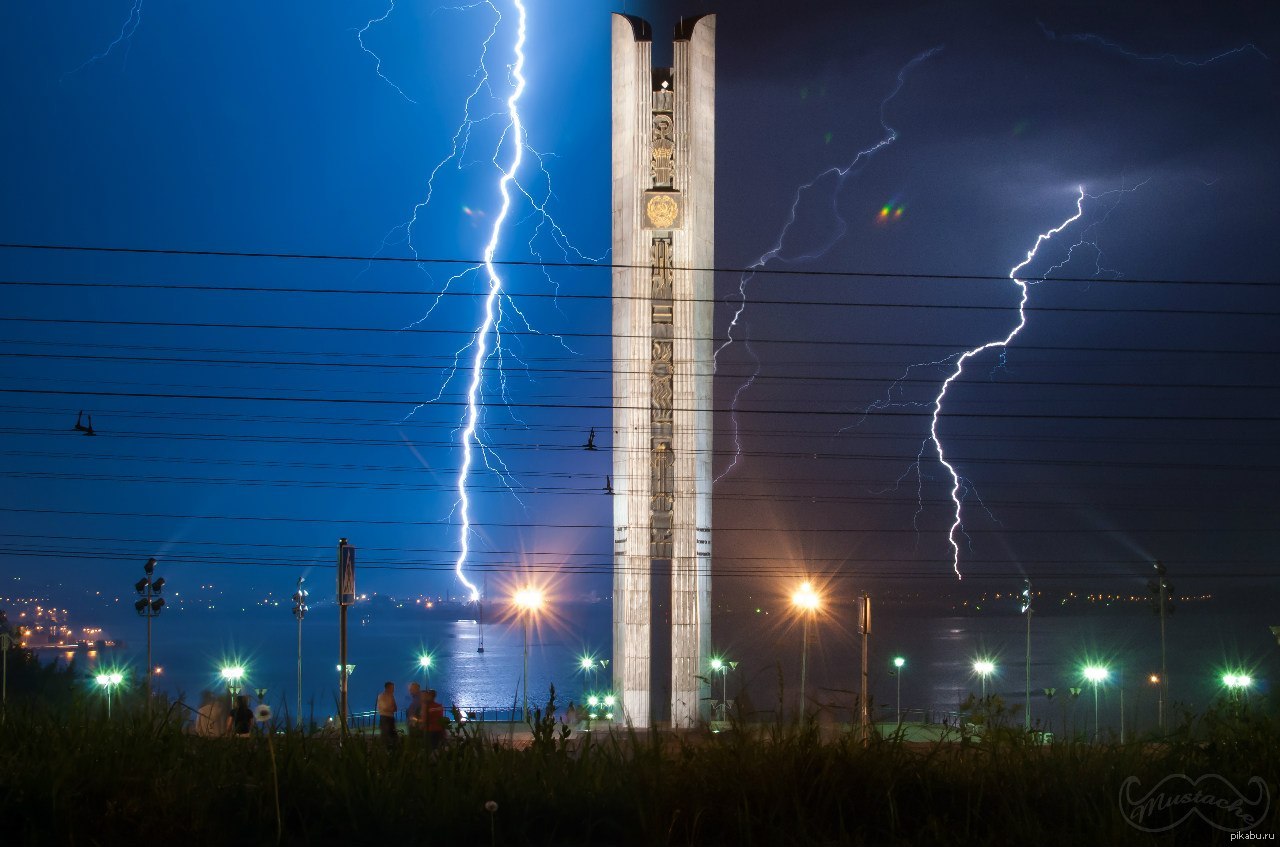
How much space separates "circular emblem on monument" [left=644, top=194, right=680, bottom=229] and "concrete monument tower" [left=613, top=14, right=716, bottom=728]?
0.03 metres

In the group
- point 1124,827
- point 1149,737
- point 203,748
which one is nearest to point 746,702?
point 1124,827

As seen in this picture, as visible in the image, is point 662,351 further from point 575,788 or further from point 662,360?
point 575,788

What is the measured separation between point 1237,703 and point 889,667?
480 feet

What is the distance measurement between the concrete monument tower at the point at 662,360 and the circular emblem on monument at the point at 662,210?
0.10 ft

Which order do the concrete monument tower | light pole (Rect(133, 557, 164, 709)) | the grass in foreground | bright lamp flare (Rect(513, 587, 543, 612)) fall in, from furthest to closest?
bright lamp flare (Rect(513, 587, 543, 612))
the concrete monument tower
light pole (Rect(133, 557, 164, 709))
the grass in foreground

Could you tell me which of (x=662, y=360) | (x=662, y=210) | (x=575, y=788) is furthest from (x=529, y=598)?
(x=575, y=788)

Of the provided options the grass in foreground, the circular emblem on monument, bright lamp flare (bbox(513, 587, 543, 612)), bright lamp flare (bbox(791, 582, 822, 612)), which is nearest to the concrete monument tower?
the circular emblem on monument

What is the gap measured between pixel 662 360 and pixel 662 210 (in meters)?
4.53

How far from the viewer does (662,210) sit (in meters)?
34.2

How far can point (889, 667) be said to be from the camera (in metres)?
151

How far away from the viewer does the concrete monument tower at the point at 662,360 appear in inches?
1341

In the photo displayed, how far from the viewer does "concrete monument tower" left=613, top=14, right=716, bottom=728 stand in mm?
34062

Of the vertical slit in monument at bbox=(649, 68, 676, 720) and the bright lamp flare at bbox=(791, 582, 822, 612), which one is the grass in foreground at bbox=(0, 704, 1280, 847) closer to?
the bright lamp flare at bbox=(791, 582, 822, 612)

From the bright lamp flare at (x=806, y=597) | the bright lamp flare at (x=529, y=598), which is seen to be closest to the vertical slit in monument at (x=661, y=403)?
the bright lamp flare at (x=529, y=598)
